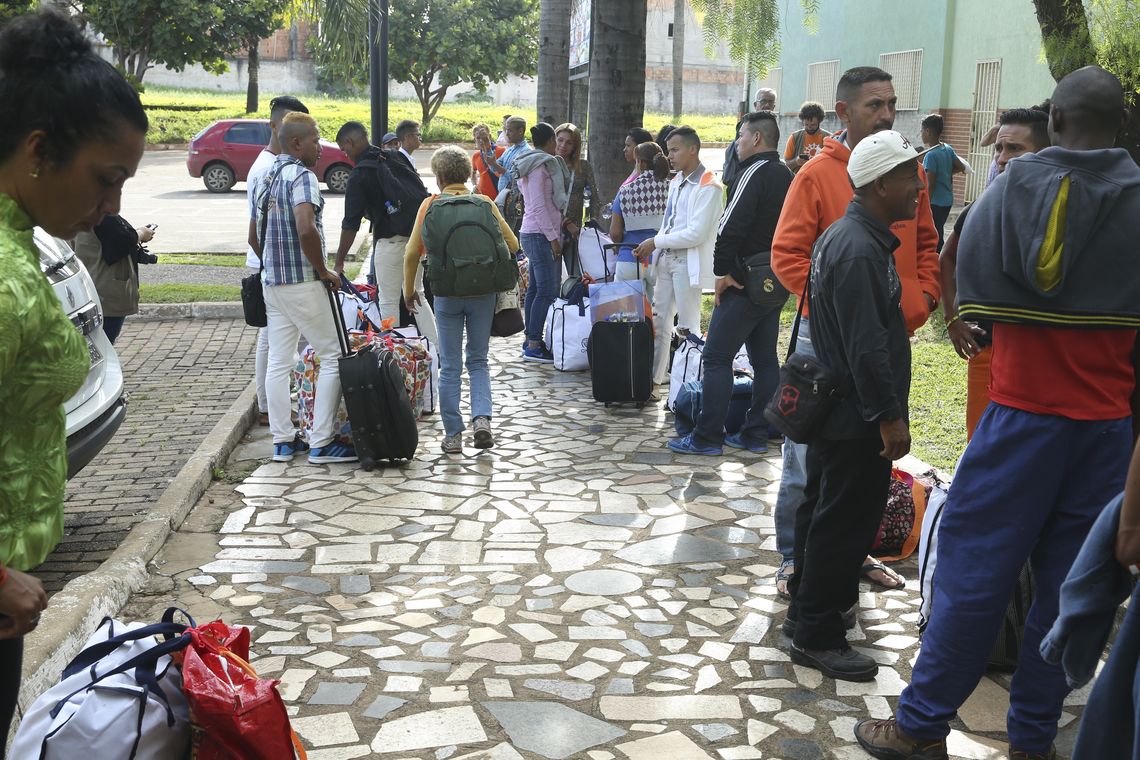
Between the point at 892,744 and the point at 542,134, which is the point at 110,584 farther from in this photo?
the point at 542,134

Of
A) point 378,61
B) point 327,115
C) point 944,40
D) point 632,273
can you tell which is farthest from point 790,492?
point 327,115

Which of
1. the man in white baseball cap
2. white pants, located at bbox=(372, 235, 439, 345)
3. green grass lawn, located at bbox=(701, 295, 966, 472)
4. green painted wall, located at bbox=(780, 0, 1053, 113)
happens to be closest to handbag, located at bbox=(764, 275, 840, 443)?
the man in white baseball cap

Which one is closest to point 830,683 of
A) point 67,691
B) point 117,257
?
point 67,691

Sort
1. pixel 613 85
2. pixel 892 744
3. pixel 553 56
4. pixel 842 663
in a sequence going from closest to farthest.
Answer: pixel 892 744 → pixel 842 663 → pixel 613 85 → pixel 553 56

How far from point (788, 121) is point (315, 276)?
92.5ft

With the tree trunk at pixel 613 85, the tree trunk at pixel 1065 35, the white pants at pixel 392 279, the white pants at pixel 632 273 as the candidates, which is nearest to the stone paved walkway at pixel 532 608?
the white pants at pixel 392 279

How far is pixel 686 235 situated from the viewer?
838cm

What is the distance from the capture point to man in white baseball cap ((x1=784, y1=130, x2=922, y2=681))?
4094 millimetres

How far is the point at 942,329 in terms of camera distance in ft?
39.1

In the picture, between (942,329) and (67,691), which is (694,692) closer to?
(67,691)

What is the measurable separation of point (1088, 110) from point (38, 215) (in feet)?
9.67

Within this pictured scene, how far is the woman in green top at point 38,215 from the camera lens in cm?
220

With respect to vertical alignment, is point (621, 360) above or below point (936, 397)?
above

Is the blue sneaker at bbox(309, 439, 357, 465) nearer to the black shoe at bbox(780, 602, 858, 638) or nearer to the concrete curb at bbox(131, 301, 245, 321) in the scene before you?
the black shoe at bbox(780, 602, 858, 638)
